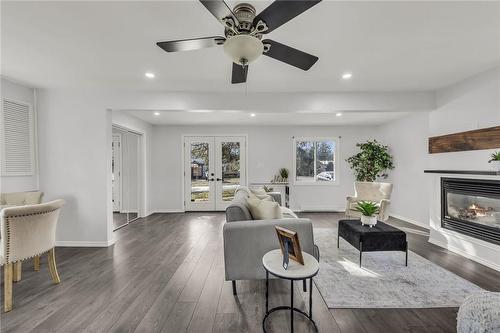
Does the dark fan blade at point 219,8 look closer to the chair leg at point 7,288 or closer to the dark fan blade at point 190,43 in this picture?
the dark fan blade at point 190,43

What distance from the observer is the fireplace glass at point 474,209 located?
116 inches

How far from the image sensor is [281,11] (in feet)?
4.33

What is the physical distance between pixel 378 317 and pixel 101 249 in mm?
A: 3772

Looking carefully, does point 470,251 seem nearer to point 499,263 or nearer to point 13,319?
point 499,263

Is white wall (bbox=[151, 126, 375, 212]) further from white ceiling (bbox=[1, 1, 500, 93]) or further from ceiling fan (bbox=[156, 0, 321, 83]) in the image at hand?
ceiling fan (bbox=[156, 0, 321, 83])

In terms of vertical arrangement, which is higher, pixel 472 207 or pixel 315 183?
pixel 315 183

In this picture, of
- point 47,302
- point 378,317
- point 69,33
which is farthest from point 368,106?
point 47,302

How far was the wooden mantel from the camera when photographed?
282 centimetres

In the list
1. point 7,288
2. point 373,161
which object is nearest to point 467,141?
point 373,161

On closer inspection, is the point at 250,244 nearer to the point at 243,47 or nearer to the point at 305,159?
the point at 243,47

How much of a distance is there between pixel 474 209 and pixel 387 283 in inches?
79.2

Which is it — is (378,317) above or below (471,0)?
below

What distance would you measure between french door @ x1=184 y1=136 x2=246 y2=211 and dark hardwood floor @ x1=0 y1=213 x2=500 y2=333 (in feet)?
8.98

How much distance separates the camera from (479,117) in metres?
3.01
